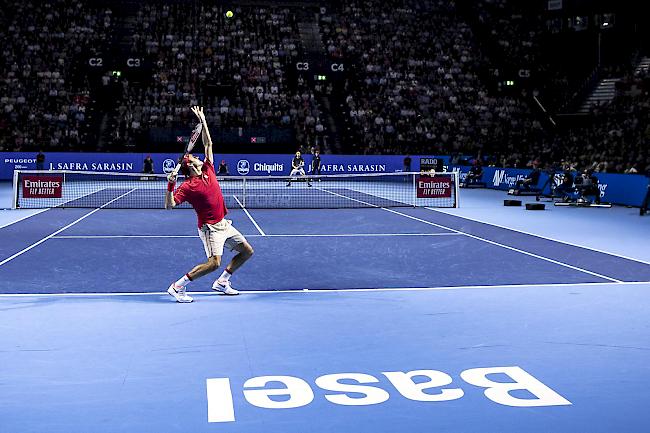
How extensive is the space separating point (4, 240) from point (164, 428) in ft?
43.1

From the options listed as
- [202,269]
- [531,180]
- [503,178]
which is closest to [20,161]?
[503,178]

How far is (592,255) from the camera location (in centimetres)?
1541

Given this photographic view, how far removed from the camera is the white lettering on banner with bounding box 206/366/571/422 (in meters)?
6.27

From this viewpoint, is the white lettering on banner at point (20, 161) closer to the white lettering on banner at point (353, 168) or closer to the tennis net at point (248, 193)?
the tennis net at point (248, 193)

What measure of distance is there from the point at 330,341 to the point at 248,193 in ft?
93.9

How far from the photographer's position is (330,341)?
832 cm

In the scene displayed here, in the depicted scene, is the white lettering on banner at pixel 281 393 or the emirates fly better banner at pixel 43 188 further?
the emirates fly better banner at pixel 43 188

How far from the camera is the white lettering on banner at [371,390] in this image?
20.6 feet

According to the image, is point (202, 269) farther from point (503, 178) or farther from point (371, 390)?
point (503, 178)

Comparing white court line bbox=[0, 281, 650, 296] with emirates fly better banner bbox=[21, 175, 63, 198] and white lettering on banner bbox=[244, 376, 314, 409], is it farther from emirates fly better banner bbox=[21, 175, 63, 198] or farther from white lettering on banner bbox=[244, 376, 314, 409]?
emirates fly better banner bbox=[21, 175, 63, 198]

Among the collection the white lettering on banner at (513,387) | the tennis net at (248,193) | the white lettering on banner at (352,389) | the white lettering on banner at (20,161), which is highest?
the white lettering on banner at (20,161)

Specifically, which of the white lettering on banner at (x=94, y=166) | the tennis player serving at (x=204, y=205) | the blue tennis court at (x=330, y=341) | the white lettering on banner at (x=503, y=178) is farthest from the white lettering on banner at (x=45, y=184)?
the white lettering on banner at (x=503, y=178)

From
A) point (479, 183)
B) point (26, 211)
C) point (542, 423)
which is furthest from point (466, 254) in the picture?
point (479, 183)

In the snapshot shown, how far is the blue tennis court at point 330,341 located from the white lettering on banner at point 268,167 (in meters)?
30.8
